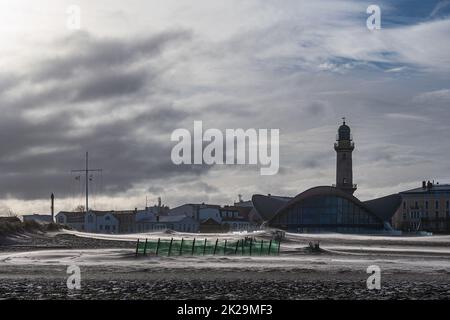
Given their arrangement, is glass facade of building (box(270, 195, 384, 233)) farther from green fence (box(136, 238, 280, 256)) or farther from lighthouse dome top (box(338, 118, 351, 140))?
green fence (box(136, 238, 280, 256))

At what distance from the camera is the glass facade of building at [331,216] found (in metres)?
164

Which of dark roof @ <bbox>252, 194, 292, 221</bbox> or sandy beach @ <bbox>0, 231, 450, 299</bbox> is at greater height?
dark roof @ <bbox>252, 194, 292, 221</bbox>

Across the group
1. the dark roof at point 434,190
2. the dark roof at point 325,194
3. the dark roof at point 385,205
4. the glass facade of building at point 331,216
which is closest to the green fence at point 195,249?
the glass facade of building at point 331,216

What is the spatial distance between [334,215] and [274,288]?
121083 mm

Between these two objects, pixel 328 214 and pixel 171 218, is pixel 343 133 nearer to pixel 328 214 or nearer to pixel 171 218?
pixel 328 214

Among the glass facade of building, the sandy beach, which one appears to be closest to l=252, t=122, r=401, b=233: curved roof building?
the glass facade of building

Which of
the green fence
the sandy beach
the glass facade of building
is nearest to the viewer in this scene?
the sandy beach

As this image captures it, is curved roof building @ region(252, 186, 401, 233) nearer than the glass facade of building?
No

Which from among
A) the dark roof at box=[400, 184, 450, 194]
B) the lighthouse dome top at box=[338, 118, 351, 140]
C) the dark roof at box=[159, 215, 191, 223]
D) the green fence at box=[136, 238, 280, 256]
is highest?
the lighthouse dome top at box=[338, 118, 351, 140]

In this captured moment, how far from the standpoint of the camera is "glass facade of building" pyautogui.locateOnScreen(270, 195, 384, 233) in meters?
164

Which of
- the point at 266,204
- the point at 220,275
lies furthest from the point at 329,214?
the point at 220,275

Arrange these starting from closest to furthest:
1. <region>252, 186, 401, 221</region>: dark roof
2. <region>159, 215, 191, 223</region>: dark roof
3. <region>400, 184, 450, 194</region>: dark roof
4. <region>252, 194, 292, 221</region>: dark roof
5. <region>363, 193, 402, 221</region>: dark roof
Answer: <region>252, 186, 401, 221</region>: dark roof < <region>363, 193, 402, 221</region>: dark roof < <region>400, 184, 450, 194</region>: dark roof < <region>159, 215, 191, 223</region>: dark roof < <region>252, 194, 292, 221</region>: dark roof
